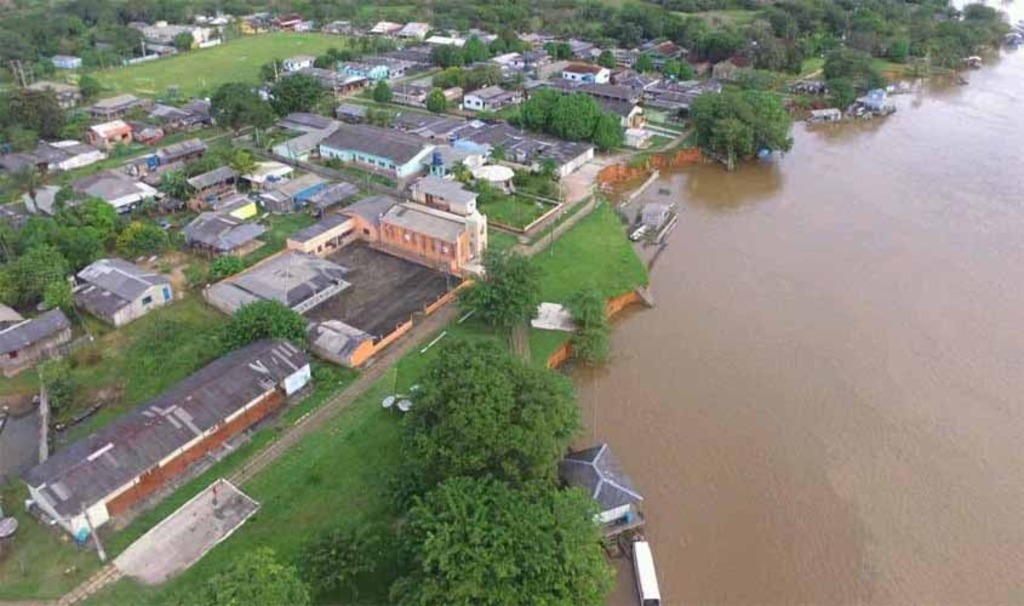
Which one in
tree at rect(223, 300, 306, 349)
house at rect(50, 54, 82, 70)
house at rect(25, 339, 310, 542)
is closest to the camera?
house at rect(25, 339, 310, 542)

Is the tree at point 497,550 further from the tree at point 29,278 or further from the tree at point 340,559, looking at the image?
the tree at point 29,278

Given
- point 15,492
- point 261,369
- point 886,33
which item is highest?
point 886,33

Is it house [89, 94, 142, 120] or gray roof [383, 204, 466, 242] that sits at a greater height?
gray roof [383, 204, 466, 242]

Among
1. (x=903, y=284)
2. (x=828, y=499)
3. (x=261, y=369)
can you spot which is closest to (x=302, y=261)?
(x=261, y=369)

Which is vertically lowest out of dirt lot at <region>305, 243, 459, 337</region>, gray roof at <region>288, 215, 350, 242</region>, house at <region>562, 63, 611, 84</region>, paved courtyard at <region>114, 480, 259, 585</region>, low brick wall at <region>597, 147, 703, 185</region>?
paved courtyard at <region>114, 480, 259, 585</region>

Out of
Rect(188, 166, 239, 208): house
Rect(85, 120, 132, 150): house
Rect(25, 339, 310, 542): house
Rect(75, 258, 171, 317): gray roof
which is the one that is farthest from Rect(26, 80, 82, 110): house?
Rect(25, 339, 310, 542): house

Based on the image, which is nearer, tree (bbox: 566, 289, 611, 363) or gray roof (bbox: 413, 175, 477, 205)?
tree (bbox: 566, 289, 611, 363)

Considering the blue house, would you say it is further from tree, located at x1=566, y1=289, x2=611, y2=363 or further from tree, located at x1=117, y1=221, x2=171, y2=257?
tree, located at x1=566, y1=289, x2=611, y2=363

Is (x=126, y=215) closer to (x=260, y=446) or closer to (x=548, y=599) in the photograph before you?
(x=260, y=446)
